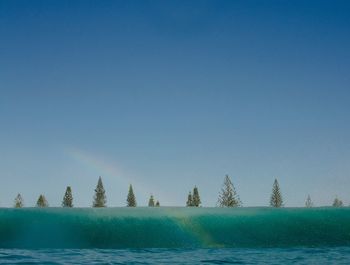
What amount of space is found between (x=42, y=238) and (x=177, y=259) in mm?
2163

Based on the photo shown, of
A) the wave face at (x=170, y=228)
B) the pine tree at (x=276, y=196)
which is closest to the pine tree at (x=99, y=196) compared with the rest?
the pine tree at (x=276, y=196)

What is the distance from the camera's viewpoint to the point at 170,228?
20.2ft

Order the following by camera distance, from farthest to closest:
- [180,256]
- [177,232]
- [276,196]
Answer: [276,196]
[177,232]
[180,256]

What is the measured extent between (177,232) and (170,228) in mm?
121

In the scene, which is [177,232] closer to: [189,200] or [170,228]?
[170,228]

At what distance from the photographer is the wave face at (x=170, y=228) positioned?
5941mm

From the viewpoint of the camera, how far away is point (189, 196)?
89.1 m

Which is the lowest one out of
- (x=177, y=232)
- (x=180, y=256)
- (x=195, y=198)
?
(x=180, y=256)

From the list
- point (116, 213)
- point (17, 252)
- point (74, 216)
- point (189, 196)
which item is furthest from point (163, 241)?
point (189, 196)

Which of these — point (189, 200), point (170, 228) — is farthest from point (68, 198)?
point (170, 228)

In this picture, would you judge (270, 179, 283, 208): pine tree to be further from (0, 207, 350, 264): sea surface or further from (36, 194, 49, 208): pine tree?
(0, 207, 350, 264): sea surface

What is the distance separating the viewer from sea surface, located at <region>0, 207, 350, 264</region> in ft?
18.2

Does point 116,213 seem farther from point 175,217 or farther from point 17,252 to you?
point 17,252

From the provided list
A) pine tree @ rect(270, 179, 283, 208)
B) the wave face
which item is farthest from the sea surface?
pine tree @ rect(270, 179, 283, 208)
